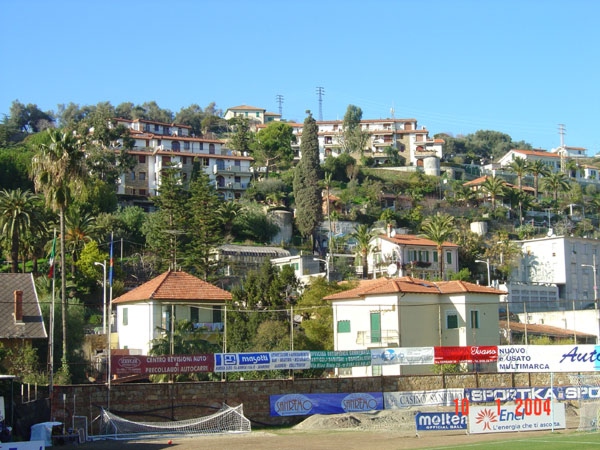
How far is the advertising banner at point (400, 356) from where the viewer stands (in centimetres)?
4522

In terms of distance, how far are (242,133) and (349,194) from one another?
28.0 m

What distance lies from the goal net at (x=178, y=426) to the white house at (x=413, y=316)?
13301mm

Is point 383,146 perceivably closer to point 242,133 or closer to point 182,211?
point 242,133

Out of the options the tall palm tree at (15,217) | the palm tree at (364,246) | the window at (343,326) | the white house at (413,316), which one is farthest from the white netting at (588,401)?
the palm tree at (364,246)

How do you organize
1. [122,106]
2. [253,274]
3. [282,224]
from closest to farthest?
[253,274] → [282,224] → [122,106]

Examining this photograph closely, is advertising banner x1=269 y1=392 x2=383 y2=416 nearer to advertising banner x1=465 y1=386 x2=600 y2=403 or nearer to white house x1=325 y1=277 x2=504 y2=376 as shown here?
advertising banner x1=465 y1=386 x2=600 y2=403

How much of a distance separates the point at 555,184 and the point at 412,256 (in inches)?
2016

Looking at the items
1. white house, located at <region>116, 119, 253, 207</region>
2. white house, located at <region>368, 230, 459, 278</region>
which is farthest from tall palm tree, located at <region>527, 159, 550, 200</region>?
white house, located at <region>116, 119, 253, 207</region>

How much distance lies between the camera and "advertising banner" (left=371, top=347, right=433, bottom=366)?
45.2 metres

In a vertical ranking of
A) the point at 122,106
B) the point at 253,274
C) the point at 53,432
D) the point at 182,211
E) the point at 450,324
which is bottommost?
→ the point at 53,432

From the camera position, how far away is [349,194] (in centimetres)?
11944

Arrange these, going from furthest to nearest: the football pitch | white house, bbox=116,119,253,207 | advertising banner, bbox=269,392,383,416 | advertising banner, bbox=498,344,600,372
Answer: white house, bbox=116,119,253,207, advertising banner, bbox=498,344,600,372, advertising banner, bbox=269,392,383,416, the football pitch

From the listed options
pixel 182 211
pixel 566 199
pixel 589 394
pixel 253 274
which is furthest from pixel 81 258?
pixel 566 199

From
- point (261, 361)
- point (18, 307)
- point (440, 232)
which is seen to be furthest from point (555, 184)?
point (18, 307)
